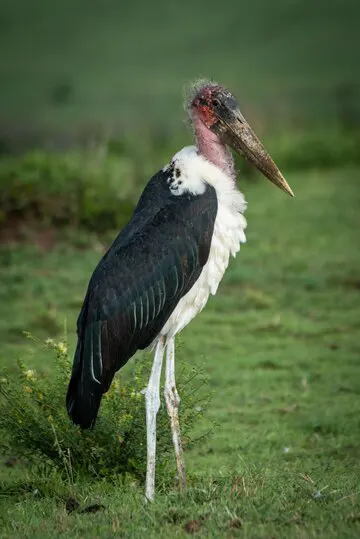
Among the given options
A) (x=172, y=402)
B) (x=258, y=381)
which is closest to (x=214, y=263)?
(x=172, y=402)

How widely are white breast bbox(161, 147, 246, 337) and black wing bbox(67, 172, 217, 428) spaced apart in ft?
0.22

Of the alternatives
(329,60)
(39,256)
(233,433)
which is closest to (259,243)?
(39,256)

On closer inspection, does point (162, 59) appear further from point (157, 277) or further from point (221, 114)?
point (157, 277)

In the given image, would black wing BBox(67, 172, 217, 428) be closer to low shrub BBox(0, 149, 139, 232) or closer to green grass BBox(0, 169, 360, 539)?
green grass BBox(0, 169, 360, 539)

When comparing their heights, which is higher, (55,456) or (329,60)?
(329,60)

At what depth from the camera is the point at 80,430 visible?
5863 millimetres

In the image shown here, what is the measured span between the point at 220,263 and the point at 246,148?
2.02 ft

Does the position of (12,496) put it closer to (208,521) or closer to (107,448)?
(107,448)

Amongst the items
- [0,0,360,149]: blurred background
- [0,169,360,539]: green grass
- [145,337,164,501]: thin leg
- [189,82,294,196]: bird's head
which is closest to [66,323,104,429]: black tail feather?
[145,337,164,501]: thin leg

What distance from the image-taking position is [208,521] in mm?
4789

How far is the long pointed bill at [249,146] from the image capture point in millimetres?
5906

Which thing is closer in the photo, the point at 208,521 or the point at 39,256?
the point at 208,521

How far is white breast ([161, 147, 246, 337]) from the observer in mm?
5695

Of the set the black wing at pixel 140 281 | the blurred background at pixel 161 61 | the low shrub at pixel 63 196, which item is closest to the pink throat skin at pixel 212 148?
the black wing at pixel 140 281
